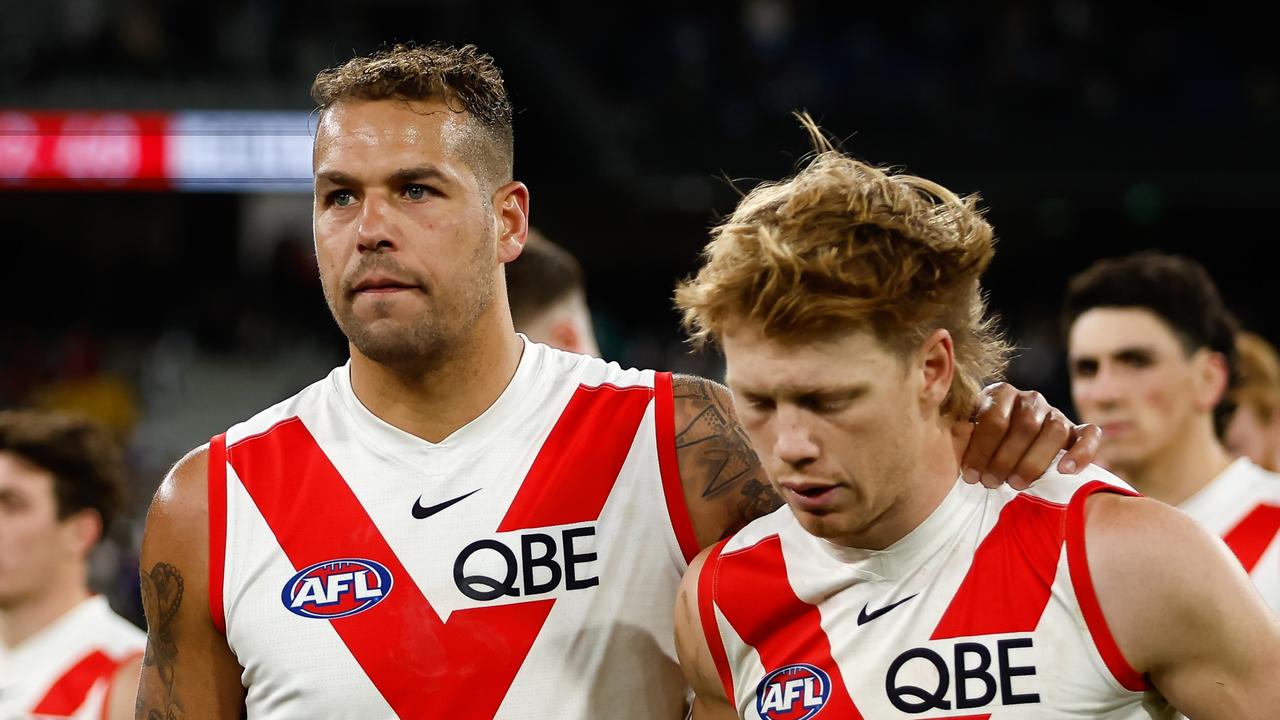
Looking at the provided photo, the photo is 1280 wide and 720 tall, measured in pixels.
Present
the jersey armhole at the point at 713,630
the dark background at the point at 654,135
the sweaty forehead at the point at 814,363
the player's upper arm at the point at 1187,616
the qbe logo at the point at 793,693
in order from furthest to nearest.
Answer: the dark background at the point at 654,135, the jersey armhole at the point at 713,630, the qbe logo at the point at 793,693, the sweaty forehead at the point at 814,363, the player's upper arm at the point at 1187,616

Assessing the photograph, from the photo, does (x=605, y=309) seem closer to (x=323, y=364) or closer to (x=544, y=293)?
(x=323, y=364)

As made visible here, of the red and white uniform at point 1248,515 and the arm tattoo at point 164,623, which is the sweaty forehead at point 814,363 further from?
the red and white uniform at point 1248,515

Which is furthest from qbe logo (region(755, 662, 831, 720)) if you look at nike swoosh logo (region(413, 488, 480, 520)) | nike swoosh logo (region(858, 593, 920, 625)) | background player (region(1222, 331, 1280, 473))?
background player (region(1222, 331, 1280, 473))

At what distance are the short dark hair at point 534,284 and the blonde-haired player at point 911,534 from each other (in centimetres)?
183

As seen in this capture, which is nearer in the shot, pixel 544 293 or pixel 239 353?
pixel 544 293

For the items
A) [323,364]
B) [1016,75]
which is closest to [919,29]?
[1016,75]

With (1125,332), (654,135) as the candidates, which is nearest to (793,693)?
(1125,332)

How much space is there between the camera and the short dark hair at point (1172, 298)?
450 cm

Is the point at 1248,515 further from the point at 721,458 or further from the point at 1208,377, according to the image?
the point at 721,458

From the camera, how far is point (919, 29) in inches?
625

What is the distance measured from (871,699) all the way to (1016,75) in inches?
534

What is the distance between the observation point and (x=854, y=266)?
236 cm

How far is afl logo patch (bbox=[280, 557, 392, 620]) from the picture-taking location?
2676 mm

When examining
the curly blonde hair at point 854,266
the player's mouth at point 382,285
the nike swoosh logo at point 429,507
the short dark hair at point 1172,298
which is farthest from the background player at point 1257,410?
the player's mouth at point 382,285
